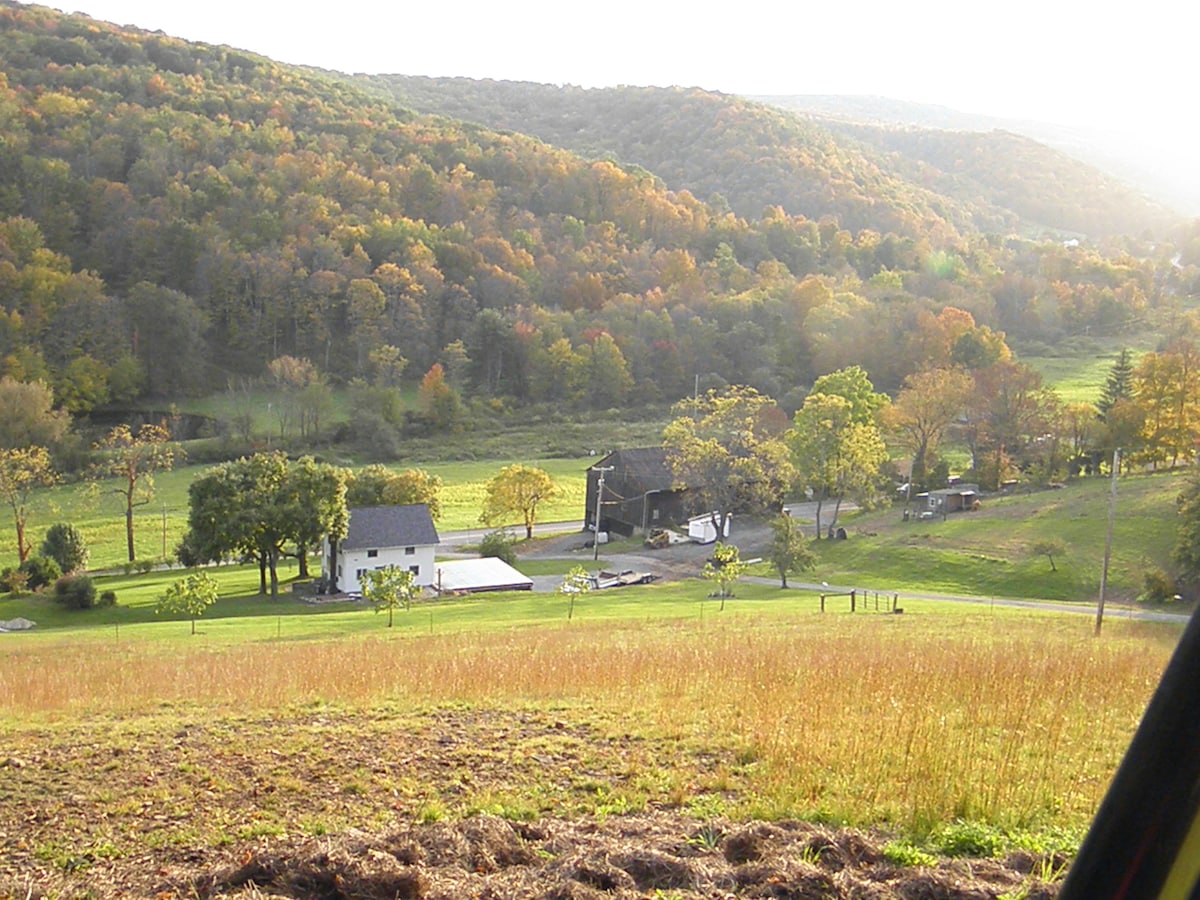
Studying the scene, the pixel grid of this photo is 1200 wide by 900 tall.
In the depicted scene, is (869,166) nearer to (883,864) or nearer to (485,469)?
(485,469)

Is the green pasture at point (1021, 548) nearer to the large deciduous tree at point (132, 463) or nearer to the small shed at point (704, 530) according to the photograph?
the small shed at point (704, 530)

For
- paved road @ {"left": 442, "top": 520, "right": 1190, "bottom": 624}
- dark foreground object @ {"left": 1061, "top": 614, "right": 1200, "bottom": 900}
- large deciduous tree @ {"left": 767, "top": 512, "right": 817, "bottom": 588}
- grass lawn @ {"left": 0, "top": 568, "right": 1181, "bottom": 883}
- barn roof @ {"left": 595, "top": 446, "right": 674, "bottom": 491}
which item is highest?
dark foreground object @ {"left": 1061, "top": 614, "right": 1200, "bottom": 900}

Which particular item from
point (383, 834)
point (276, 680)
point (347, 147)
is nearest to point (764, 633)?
point (276, 680)

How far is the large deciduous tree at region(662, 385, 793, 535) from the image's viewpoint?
54969 mm

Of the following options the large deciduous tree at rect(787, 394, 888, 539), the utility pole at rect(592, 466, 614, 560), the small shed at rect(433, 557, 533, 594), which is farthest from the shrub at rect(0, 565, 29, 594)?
the large deciduous tree at rect(787, 394, 888, 539)

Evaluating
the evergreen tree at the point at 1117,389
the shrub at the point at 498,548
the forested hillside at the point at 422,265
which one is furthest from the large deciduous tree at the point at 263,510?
the evergreen tree at the point at 1117,389

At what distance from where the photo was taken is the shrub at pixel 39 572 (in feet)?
146

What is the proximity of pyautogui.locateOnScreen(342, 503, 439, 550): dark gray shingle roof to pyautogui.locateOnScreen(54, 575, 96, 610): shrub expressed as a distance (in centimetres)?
1106

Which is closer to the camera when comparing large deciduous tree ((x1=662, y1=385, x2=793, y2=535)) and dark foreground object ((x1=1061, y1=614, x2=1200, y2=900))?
dark foreground object ((x1=1061, y1=614, x2=1200, y2=900))

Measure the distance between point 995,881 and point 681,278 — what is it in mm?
129576

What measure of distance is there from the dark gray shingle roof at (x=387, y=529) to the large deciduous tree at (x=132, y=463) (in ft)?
47.1

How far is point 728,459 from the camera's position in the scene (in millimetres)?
55188

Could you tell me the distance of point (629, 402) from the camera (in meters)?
107

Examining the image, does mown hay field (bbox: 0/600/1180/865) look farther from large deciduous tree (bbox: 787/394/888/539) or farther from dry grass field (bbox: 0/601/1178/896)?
large deciduous tree (bbox: 787/394/888/539)
